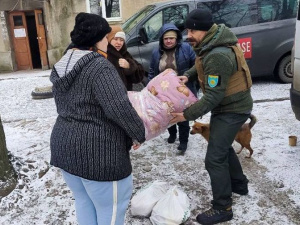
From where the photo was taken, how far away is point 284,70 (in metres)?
6.92

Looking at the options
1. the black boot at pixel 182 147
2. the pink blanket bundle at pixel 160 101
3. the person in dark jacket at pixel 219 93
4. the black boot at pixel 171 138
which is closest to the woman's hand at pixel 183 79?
the person in dark jacket at pixel 219 93

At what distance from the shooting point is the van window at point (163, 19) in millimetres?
6473

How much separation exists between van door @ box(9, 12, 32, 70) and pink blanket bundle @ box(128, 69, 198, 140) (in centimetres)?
1076

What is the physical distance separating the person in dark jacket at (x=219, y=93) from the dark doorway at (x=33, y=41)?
11.0 metres

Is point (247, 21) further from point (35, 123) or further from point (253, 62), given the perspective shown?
point (35, 123)

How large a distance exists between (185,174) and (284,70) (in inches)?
173

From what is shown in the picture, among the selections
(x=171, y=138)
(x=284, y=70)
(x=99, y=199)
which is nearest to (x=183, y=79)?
(x=99, y=199)

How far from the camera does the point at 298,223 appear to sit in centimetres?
275

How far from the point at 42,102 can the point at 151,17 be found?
9.50 ft

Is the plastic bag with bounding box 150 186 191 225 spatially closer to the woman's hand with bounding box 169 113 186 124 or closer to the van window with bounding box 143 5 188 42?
the woman's hand with bounding box 169 113 186 124

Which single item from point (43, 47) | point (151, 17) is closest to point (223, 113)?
point (151, 17)

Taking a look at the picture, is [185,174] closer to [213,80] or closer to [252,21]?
[213,80]

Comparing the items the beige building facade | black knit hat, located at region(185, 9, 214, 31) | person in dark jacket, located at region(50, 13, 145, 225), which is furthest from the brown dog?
the beige building facade

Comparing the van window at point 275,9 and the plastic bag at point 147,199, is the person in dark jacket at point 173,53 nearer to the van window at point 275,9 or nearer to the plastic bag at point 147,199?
the plastic bag at point 147,199
